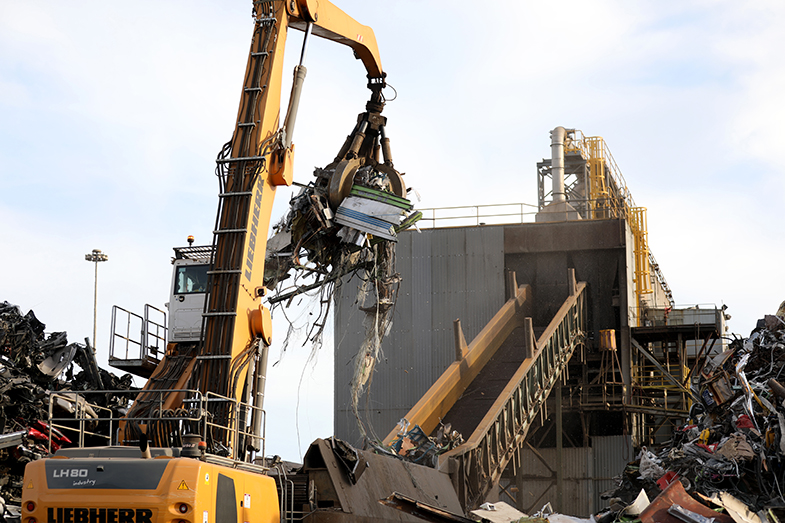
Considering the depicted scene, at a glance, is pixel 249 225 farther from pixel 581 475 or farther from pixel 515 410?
pixel 581 475

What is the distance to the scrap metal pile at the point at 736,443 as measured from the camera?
12562mm

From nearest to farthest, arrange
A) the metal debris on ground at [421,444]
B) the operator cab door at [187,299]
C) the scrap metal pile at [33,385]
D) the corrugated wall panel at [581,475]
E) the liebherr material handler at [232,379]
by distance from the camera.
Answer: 1. the liebherr material handler at [232,379]
2. the scrap metal pile at [33,385]
3. the metal debris on ground at [421,444]
4. the operator cab door at [187,299]
5. the corrugated wall panel at [581,475]

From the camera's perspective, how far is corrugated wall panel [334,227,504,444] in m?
26.8

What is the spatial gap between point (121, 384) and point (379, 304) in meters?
7.13

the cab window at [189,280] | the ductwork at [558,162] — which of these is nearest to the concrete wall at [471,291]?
the ductwork at [558,162]

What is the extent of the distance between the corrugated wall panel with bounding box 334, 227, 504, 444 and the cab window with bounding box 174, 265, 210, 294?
9180 mm

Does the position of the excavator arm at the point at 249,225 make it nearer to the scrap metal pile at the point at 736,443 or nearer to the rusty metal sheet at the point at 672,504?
the rusty metal sheet at the point at 672,504

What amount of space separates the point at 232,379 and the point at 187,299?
7.67 metres

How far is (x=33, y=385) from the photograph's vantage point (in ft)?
51.9

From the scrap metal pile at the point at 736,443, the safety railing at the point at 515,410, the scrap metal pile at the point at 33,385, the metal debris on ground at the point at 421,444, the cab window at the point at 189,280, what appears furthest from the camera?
the cab window at the point at 189,280

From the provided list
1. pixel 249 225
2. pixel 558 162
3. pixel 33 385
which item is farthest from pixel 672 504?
pixel 558 162

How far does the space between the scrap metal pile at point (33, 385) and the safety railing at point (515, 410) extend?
21.8ft

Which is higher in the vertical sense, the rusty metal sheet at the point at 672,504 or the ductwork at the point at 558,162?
the ductwork at the point at 558,162

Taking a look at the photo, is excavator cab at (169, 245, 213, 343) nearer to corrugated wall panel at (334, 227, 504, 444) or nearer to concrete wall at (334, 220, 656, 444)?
corrugated wall panel at (334, 227, 504, 444)
